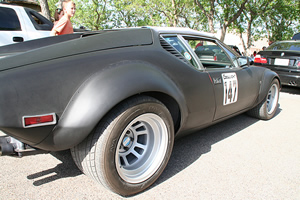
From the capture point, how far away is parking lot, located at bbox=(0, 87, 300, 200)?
1748mm

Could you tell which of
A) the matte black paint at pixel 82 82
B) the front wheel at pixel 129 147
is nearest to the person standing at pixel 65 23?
the matte black paint at pixel 82 82

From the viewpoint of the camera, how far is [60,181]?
1.85 m

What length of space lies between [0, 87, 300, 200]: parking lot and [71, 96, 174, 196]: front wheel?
173mm

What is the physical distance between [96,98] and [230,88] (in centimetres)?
169

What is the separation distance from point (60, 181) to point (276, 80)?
349 cm

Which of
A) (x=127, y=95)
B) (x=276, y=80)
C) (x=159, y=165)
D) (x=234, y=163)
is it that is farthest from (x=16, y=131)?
(x=276, y=80)

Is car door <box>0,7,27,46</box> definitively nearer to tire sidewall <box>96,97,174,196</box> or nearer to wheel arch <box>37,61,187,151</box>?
wheel arch <box>37,61,187,151</box>

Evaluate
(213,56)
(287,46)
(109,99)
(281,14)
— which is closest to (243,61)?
(213,56)

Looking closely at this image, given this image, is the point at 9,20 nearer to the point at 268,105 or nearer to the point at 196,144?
the point at 196,144

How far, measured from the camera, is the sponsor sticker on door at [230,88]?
8.05 ft

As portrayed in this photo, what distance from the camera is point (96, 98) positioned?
1.41 meters

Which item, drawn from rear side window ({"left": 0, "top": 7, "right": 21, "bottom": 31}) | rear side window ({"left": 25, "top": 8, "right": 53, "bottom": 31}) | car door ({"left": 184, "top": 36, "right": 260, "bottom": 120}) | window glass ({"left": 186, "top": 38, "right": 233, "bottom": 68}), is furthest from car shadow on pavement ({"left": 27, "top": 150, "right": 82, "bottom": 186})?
rear side window ({"left": 25, "top": 8, "right": 53, "bottom": 31})

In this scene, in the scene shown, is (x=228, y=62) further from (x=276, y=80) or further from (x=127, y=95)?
(x=127, y=95)

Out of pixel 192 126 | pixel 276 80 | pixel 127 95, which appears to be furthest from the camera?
pixel 276 80
